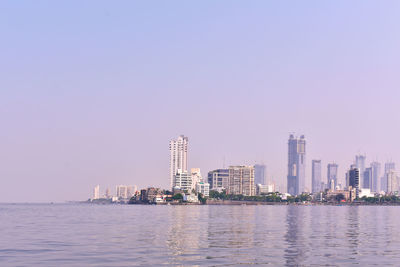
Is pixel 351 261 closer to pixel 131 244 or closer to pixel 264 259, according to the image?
pixel 264 259

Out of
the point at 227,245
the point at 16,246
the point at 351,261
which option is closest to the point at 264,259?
the point at 351,261

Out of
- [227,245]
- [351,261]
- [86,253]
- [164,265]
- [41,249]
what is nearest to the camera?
[164,265]

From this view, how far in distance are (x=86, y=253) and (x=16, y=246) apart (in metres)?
12.2

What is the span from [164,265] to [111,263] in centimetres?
494

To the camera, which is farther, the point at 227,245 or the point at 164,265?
the point at 227,245

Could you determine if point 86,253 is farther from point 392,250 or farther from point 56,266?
point 392,250

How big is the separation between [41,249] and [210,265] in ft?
71.0

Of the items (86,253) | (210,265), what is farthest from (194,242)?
(210,265)

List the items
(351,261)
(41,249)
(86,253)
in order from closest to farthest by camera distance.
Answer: (351,261), (86,253), (41,249)

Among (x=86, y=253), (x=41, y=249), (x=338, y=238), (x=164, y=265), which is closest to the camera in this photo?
(x=164, y=265)

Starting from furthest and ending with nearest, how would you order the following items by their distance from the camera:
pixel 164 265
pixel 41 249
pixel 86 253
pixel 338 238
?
pixel 338 238 < pixel 41 249 < pixel 86 253 < pixel 164 265

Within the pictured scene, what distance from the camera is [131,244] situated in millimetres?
62875

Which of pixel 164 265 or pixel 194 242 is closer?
pixel 164 265

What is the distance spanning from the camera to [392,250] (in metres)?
60.0
